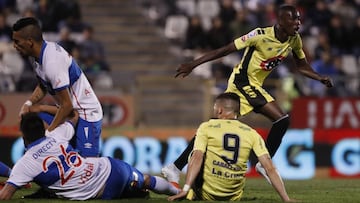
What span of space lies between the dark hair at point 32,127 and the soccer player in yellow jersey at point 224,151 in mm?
1517

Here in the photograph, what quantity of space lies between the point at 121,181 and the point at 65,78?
1.26 metres

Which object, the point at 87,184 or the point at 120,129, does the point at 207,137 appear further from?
the point at 120,129

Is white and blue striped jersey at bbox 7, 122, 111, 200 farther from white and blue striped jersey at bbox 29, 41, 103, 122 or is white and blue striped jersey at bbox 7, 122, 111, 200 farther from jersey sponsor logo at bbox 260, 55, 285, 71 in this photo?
jersey sponsor logo at bbox 260, 55, 285, 71

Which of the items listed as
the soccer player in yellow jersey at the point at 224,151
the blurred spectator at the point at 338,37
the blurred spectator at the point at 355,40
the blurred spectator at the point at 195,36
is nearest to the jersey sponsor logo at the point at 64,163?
the soccer player in yellow jersey at the point at 224,151

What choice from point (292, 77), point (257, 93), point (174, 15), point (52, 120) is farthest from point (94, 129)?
point (174, 15)

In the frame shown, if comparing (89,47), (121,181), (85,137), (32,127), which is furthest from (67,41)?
(32,127)

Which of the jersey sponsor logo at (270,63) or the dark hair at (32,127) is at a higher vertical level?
the jersey sponsor logo at (270,63)

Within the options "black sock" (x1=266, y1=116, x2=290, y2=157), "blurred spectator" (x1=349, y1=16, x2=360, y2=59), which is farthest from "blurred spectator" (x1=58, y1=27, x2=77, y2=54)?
"black sock" (x1=266, y1=116, x2=290, y2=157)

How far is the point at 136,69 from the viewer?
22906mm

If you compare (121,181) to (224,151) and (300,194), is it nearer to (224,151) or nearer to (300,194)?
(224,151)

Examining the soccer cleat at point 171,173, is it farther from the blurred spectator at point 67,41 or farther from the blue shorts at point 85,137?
the blurred spectator at point 67,41

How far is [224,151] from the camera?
1030 cm

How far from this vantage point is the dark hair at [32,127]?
10.2m

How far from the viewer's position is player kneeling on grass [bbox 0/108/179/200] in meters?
10.1
